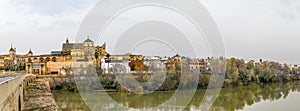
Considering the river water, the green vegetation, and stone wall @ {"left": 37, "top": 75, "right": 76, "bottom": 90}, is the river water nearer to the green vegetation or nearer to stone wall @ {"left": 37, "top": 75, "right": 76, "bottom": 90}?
stone wall @ {"left": 37, "top": 75, "right": 76, "bottom": 90}

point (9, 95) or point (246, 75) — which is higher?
point (9, 95)

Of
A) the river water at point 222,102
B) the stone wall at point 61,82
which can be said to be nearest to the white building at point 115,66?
the stone wall at point 61,82

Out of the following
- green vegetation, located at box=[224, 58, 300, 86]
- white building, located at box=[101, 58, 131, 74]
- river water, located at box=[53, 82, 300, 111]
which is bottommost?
river water, located at box=[53, 82, 300, 111]

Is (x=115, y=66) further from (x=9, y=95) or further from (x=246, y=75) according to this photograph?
(x=9, y=95)

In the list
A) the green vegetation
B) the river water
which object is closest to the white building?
the river water

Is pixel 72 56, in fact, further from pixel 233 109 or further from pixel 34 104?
pixel 34 104

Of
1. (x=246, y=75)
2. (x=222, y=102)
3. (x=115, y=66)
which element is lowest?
(x=222, y=102)

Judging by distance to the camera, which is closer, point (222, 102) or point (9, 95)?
point (9, 95)

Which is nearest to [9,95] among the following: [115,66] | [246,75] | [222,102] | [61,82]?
[222,102]

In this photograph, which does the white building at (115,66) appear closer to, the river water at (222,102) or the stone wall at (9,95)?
the river water at (222,102)

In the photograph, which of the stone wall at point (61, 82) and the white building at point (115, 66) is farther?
the white building at point (115, 66)

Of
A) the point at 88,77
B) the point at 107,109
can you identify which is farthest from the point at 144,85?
the point at 107,109

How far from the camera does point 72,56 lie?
1702 inches

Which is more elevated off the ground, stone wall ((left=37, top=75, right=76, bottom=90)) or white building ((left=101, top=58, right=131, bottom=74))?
white building ((left=101, top=58, right=131, bottom=74))
